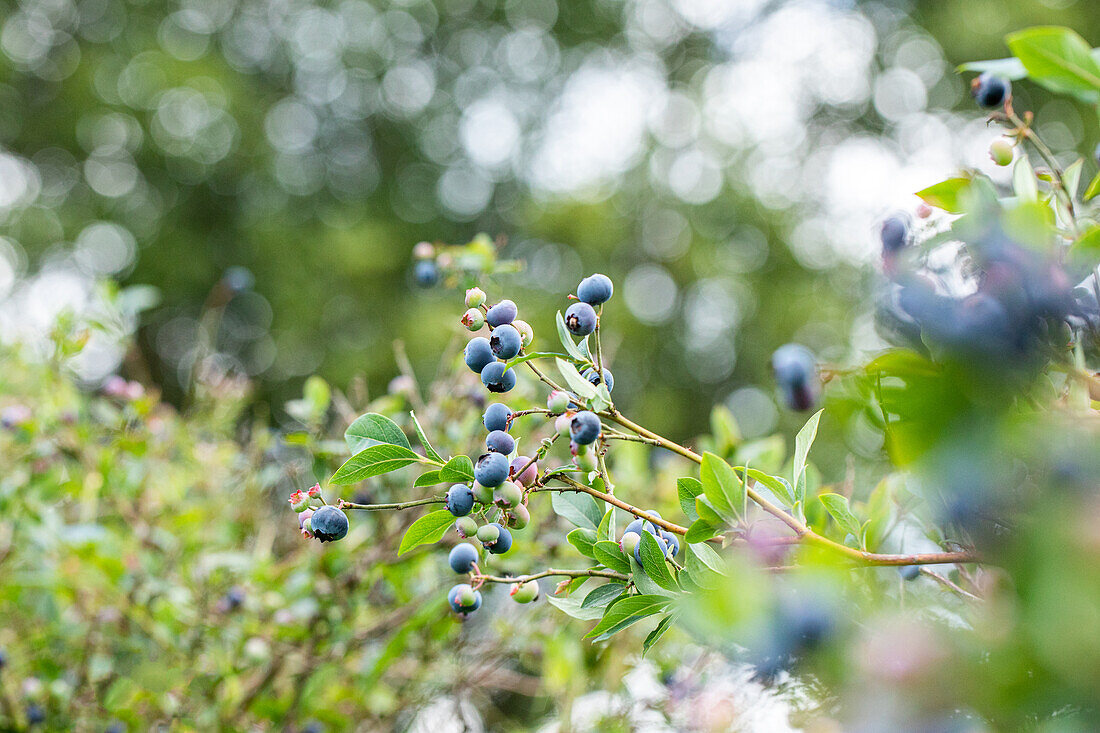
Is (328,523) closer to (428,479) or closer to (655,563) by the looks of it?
(428,479)

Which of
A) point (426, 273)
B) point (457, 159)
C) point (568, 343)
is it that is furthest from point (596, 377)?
point (457, 159)

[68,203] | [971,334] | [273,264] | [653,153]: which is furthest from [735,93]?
[971,334]

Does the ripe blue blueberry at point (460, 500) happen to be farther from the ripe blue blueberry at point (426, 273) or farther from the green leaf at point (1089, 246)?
the ripe blue blueberry at point (426, 273)

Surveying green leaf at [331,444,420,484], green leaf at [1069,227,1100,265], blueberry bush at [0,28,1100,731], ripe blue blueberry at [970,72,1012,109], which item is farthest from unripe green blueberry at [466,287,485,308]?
ripe blue blueberry at [970,72,1012,109]

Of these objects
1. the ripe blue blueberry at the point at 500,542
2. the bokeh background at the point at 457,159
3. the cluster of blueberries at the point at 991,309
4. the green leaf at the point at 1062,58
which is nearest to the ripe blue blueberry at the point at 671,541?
the ripe blue blueberry at the point at 500,542

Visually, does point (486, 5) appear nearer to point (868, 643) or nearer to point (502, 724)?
point (502, 724)

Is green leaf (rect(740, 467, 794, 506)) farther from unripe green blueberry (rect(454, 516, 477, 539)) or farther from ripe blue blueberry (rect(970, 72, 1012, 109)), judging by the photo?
ripe blue blueberry (rect(970, 72, 1012, 109))
